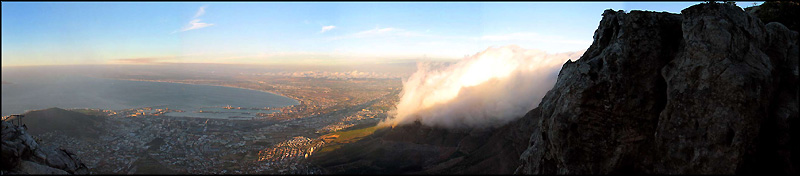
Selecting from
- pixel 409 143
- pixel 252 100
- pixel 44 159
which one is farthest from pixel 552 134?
pixel 252 100

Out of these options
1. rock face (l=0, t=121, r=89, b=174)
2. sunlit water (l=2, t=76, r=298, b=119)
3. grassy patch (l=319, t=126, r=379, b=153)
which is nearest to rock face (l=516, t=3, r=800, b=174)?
rock face (l=0, t=121, r=89, b=174)

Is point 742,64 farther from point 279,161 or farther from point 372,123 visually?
point 372,123

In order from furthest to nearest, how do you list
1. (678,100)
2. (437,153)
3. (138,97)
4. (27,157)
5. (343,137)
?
(138,97) < (343,137) < (437,153) < (27,157) < (678,100)

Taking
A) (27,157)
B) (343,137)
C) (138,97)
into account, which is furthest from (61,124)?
(138,97)

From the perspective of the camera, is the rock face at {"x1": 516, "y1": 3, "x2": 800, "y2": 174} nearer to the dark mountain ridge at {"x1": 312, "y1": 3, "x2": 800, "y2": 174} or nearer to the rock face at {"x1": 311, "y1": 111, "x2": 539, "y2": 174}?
the dark mountain ridge at {"x1": 312, "y1": 3, "x2": 800, "y2": 174}

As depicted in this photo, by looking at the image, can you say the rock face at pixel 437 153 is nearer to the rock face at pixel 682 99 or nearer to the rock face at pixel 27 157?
the rock face at pixel 682 99

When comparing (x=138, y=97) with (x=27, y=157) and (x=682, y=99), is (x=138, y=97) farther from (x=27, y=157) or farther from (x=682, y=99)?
(x=682, y=99)
